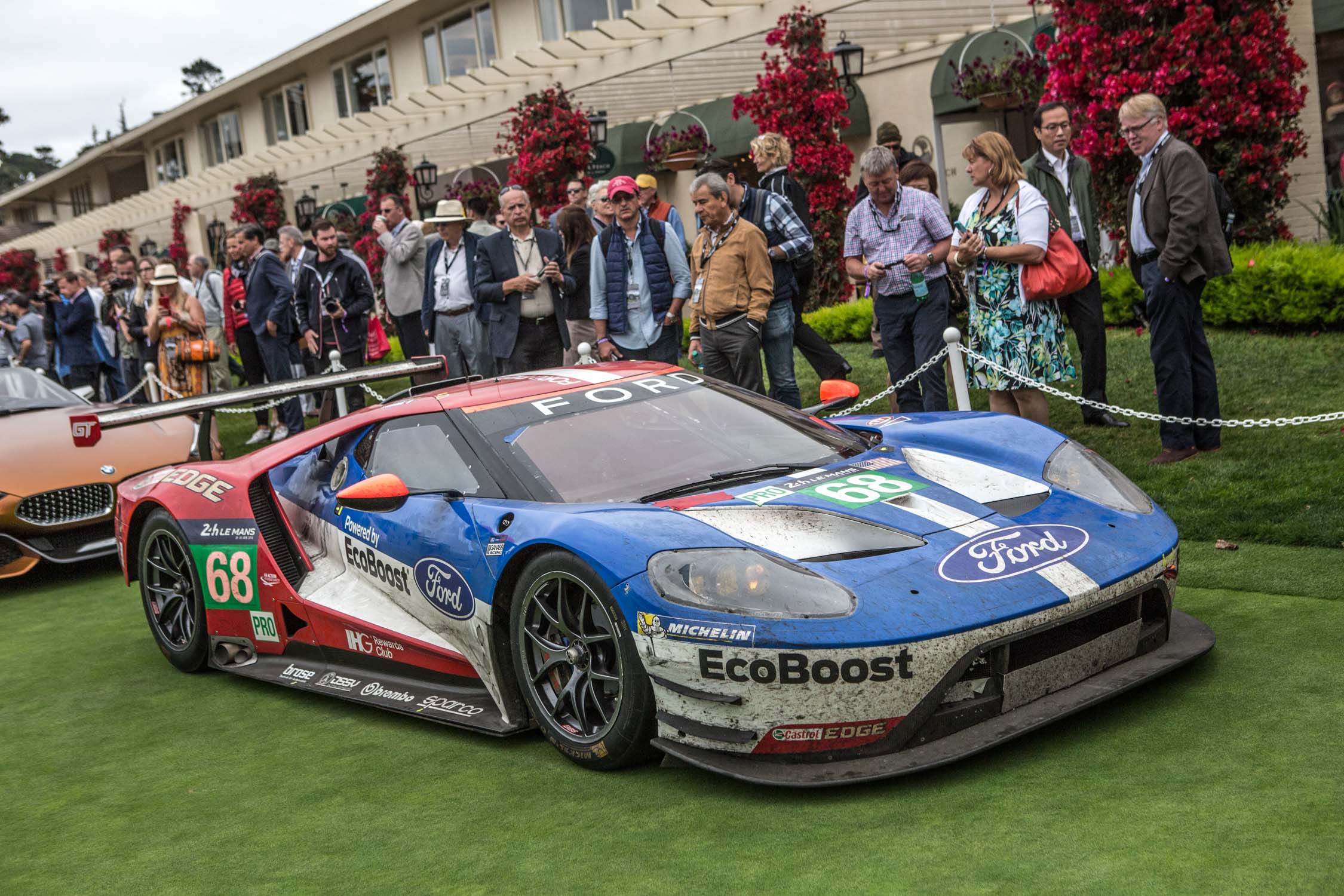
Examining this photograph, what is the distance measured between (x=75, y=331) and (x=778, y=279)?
11.5m

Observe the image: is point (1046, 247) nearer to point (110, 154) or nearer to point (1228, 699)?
point (1228, 699)

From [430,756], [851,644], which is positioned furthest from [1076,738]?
[430,756]

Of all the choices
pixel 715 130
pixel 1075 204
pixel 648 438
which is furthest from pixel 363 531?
pixel 715 130

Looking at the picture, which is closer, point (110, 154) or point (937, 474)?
point (937, 474)

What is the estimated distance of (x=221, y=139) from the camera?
4397 centimetres

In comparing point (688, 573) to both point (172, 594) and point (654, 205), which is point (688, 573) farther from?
point (654, 205)

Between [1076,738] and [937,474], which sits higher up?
[937,474]

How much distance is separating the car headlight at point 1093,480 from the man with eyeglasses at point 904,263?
304 centimetres

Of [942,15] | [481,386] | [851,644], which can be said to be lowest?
[851,644]

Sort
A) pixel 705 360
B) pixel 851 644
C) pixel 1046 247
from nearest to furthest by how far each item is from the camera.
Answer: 1. pixel 851 644
2. pixel 1046 247
3. pixel 705 360

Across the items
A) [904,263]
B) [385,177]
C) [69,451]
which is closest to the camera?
[904,263]

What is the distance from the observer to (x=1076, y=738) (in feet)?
12.3

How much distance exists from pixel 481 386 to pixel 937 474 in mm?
1870

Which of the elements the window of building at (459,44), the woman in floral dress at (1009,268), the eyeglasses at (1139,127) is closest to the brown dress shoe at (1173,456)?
the woman in floral dress at (1009,268)
